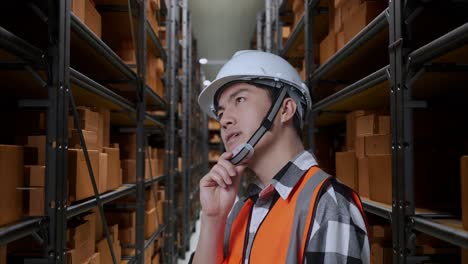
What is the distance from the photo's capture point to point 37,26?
219 centimetres

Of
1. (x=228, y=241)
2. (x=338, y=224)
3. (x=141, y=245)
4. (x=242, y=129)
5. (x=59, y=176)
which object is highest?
(x=242, y=129)

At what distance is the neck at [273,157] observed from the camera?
5.55 ft

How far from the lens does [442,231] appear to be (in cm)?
158

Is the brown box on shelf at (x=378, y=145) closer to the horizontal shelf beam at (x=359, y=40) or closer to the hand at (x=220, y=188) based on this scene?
the horizontal shelf beam at (x=359, y=40)

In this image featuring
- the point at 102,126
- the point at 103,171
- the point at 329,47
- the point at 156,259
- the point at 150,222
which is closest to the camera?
the point at 103,171

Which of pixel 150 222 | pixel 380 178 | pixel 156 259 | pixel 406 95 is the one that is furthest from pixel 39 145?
pixel 156 259

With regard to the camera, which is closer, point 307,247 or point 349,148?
point 307,247

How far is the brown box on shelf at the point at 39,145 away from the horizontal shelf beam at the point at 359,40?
1.66 m

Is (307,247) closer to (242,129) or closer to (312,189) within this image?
(312,189)

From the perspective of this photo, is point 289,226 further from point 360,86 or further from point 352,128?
point 352,128

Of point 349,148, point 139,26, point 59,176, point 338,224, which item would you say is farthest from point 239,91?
point 139,26

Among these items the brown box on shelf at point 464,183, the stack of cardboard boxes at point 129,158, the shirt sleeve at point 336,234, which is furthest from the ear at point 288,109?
the stack of cardboard boxes at point 129,158

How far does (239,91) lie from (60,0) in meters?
0.84

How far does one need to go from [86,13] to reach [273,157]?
1.57 m
